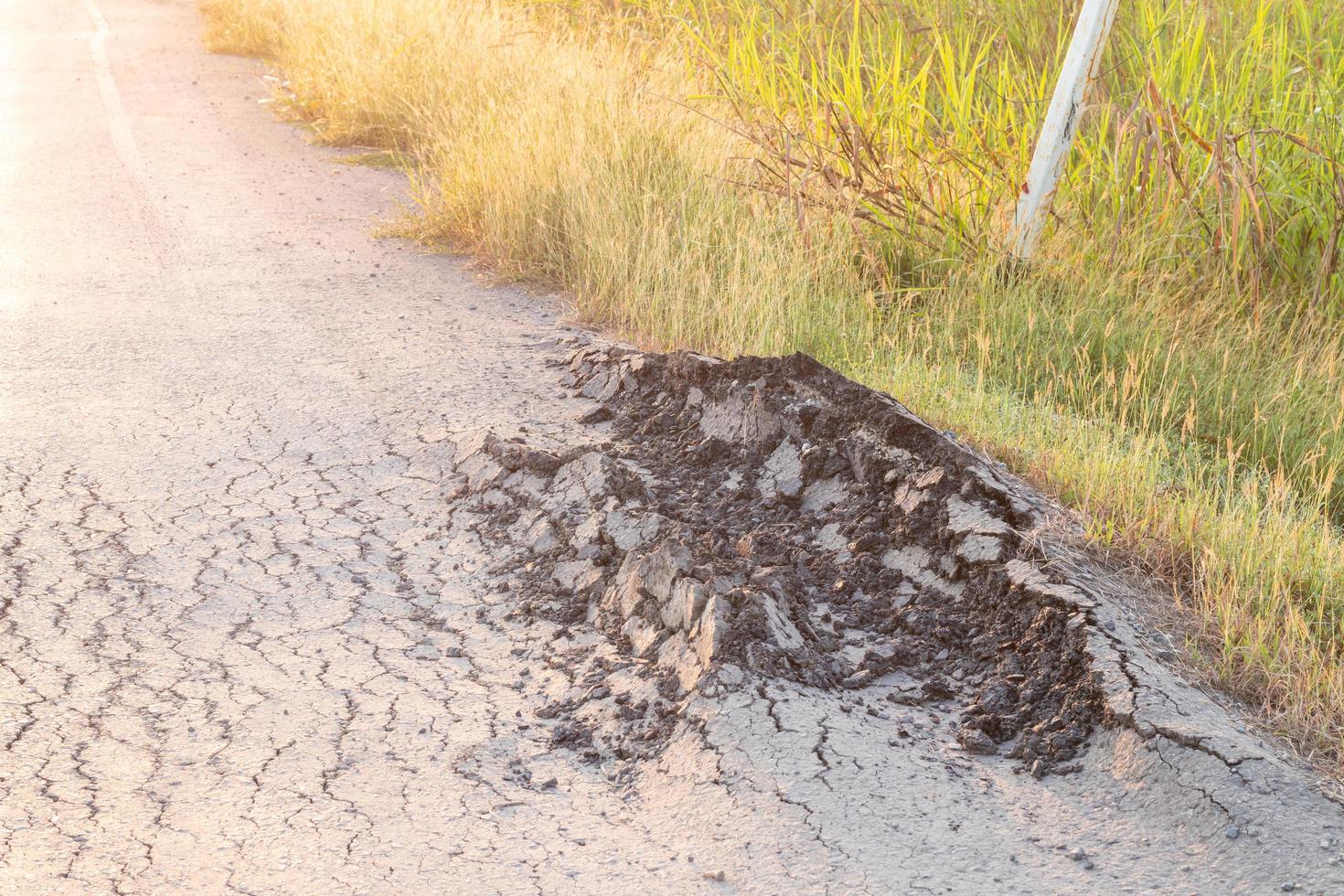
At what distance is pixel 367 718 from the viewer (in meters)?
2.66

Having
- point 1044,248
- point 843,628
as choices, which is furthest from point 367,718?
point 1044,248

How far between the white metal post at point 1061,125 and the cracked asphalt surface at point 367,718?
2055 mm

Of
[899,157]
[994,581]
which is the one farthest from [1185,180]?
[994,581]

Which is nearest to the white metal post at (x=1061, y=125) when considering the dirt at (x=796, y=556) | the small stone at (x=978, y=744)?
the dirt at (x=796, y=556)

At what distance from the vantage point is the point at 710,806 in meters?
2.35

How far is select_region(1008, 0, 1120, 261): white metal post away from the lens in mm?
4660

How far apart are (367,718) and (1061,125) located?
3.61 m

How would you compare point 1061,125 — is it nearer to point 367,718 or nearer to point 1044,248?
point 1044,248

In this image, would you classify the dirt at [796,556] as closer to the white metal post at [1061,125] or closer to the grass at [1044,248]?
the grass at [1044,248]

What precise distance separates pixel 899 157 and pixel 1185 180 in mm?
1178

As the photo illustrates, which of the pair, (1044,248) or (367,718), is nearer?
(367,718)

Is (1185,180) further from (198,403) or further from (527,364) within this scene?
(198,403)

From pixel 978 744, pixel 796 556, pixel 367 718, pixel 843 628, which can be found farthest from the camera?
pixel 796 556

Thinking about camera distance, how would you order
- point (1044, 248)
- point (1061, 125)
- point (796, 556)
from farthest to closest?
point (1044, 248), point (1061, 125), point (796, 556)
